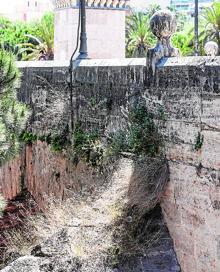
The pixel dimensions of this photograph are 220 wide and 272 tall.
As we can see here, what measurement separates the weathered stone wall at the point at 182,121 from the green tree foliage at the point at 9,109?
3.72 ft

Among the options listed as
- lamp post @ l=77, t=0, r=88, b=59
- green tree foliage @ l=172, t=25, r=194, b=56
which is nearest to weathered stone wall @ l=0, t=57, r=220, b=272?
lamp post @ l=77, t=0, r=88, b=59

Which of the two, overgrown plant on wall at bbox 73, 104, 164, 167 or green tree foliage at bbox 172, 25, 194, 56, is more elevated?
green tree foliage at bbox 172, 25, 194, 56

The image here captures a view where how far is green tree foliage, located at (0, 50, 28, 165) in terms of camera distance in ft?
29.6

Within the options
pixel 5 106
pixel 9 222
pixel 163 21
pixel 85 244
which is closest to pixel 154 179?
pixel 85 244

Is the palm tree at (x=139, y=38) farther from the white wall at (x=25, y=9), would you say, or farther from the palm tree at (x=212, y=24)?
the white wall at (x=25, y=9)

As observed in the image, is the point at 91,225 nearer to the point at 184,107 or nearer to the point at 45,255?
the point at 45,255

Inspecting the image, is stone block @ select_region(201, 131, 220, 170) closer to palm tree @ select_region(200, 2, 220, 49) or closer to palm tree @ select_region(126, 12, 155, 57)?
palm tree @ select_region(200, 2, 220, 49)

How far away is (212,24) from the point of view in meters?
24.6

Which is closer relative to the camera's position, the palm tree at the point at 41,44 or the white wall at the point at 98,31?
the white wall at the point at 98,31

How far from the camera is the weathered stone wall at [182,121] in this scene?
23.5ft

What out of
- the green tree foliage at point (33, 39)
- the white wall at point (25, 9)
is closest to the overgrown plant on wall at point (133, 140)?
the green tree foliage at point (33, 39)

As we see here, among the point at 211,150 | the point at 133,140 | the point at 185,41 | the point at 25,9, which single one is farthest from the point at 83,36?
the point at 25,9

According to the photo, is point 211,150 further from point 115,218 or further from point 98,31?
point 98,31

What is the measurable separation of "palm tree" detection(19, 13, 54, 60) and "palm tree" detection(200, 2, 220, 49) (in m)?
6.16
